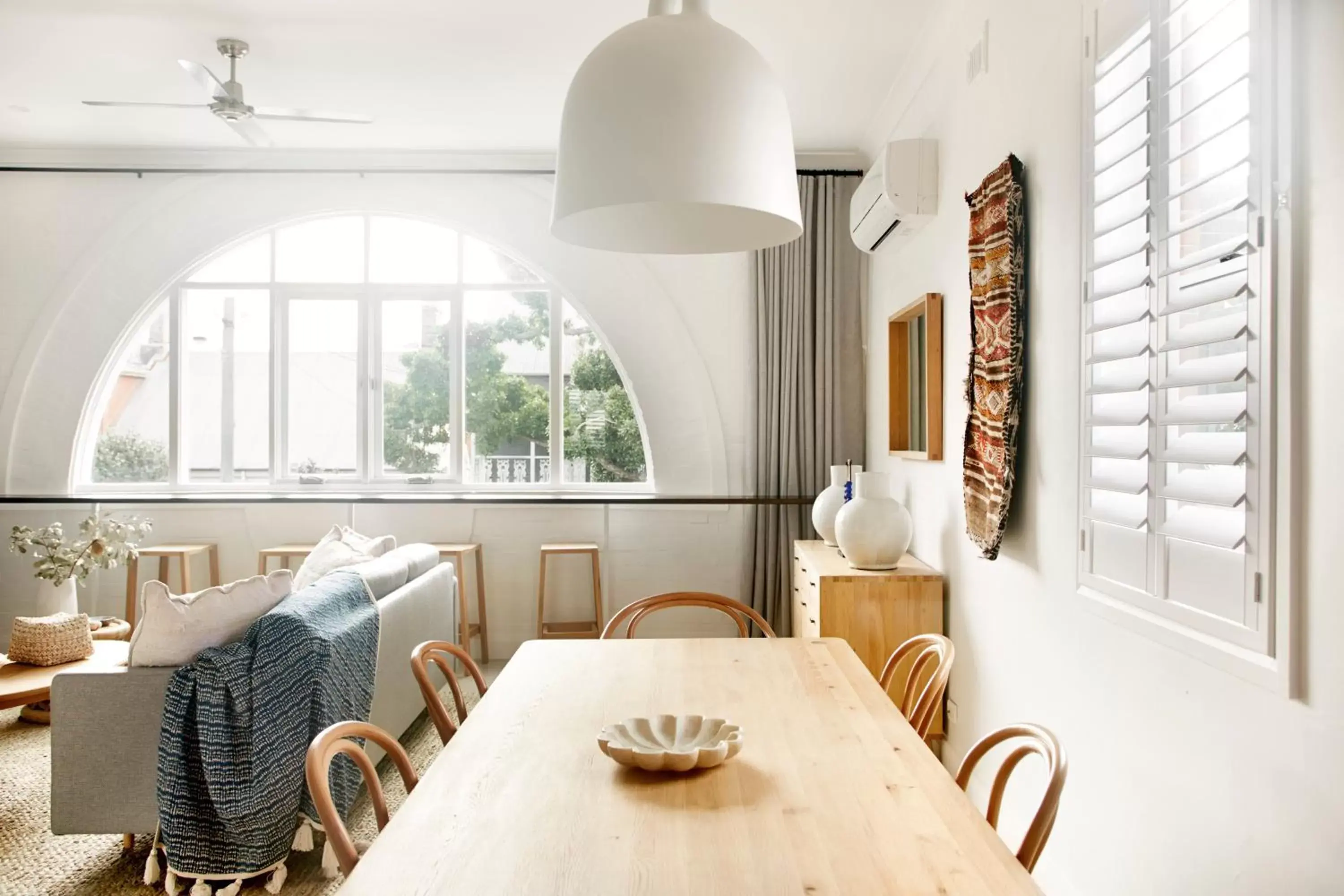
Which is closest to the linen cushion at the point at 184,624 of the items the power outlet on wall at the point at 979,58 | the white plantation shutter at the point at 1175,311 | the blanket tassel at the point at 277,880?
the blanket tassel at the point at 277,880

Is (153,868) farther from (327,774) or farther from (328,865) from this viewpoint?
(327,774)

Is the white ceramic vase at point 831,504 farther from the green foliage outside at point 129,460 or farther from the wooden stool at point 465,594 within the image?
the green foliage outside at point 129,460

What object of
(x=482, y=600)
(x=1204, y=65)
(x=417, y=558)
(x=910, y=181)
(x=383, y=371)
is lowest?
(x=482, y=600)

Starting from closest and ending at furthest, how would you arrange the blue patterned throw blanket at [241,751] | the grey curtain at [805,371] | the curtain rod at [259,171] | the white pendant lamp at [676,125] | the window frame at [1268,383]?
the white pendant lamp at [676,125]
the window frame at [1268,383]
the blue patterned throw blanket at [241,751]
the grey curtain at [805,371]
the curtain rod at [259,171]

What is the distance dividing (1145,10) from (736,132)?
1.07 meters

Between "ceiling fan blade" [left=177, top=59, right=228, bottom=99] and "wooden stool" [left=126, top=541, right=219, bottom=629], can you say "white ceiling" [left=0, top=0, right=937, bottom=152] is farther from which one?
"wooden stool" [left=126, top=541, right=219, bottom=629]

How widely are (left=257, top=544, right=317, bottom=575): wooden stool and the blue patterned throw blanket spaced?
2.37m

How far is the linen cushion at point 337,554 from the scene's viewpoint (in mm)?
3303

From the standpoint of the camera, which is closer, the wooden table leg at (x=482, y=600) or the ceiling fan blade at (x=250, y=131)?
the ceiling fan blade at (x=250, y=131)

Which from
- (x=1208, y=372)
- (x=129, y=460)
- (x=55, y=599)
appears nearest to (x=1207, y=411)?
(x=1208, y=372)

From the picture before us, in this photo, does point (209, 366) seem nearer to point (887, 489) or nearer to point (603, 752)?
point (887, 489)

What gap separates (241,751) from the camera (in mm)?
2254

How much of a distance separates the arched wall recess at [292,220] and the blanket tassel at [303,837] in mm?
2879

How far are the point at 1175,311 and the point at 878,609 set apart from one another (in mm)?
1767
